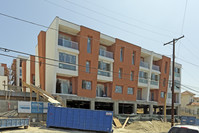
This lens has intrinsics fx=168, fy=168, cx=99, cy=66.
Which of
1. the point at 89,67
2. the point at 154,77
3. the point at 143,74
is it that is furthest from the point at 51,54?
the point at 154,77

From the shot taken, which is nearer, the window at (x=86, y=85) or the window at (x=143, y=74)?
the window at (x=86, y=85)

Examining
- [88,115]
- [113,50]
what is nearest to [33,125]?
[88,115]

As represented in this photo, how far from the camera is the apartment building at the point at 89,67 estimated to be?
958 inches

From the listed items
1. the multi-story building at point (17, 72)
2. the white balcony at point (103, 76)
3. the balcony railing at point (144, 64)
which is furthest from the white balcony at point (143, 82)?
the multi-story building at point (17, 72)

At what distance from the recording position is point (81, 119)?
55.3ft

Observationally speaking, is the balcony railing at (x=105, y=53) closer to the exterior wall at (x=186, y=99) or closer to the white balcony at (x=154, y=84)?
the white balcony at (x=154, y=84)

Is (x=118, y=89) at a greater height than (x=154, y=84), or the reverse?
(x=154, y=84)

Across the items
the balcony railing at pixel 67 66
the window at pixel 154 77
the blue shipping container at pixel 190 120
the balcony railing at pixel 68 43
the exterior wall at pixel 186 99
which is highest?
the balcony railing at pixel 68 43

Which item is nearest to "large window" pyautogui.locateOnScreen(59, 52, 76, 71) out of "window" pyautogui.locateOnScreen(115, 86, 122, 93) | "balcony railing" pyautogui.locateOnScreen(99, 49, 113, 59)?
"balcony railing" pyautogui.locateOnScreen(99, 49, 113, 59)

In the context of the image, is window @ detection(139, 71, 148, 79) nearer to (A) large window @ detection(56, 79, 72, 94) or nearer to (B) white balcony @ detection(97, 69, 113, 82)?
(B) white balcony @ detection(97, 69, 113, 82)

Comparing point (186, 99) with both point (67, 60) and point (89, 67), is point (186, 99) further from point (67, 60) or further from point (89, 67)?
point (67, 60)

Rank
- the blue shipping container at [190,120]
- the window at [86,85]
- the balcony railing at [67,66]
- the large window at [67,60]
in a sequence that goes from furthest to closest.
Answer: the blue shipping container at [190,120], the window at [86,85], the large window at [67,60], the balcony railing at [67,66]

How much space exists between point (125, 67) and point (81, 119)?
1659 centimetres

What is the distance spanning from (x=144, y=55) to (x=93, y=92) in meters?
16.7
